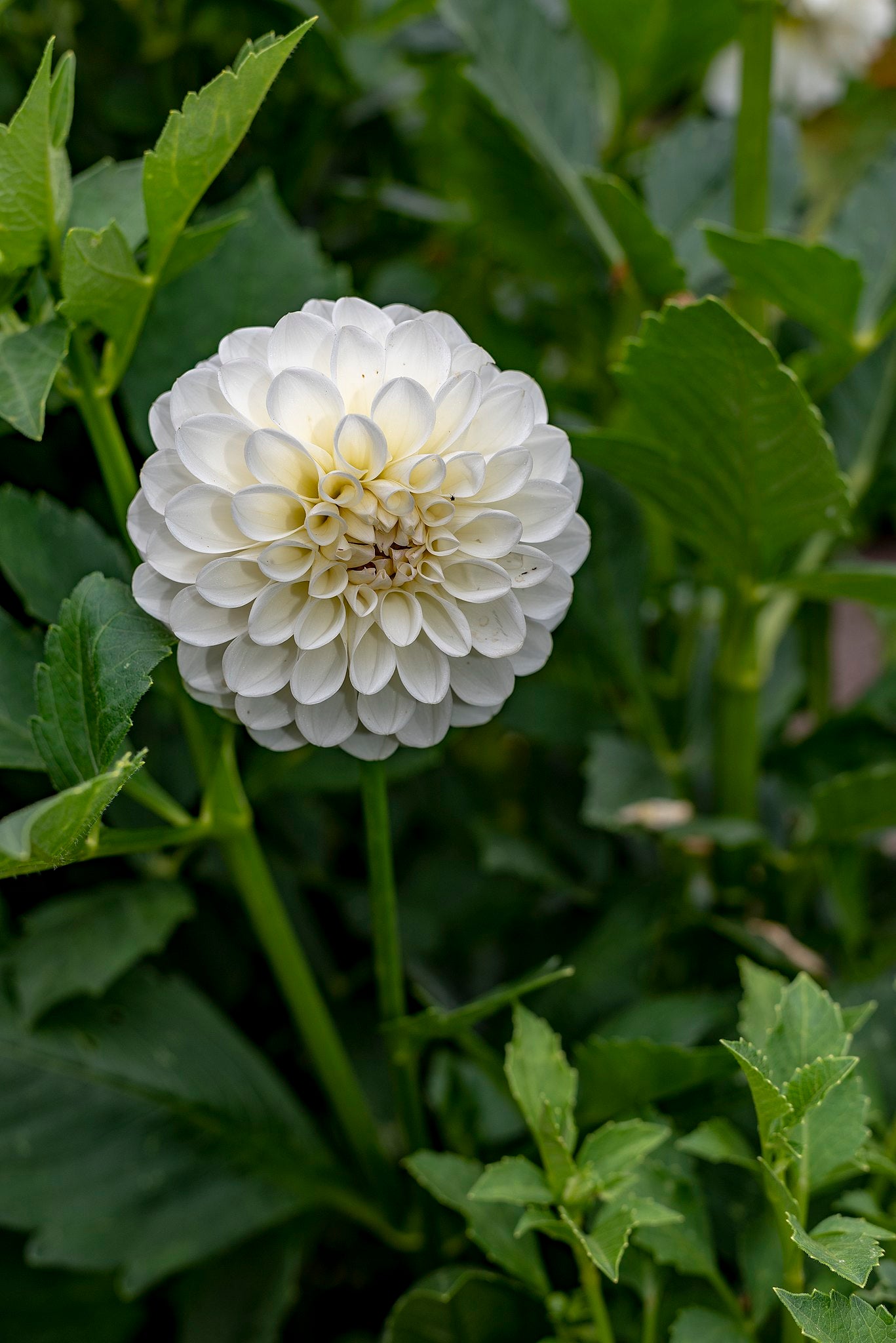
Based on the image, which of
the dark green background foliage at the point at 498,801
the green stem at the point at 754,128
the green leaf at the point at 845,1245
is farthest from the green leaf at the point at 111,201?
the green leaf at the point at 845,1245

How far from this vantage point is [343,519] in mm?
298

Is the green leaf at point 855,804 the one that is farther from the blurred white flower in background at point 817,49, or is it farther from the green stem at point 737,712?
the blurred white flower in background at point 817,49

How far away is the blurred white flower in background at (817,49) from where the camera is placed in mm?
671

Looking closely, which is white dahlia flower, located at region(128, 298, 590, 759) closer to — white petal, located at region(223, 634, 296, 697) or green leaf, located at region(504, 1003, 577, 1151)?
white petal, located at region(223, 634, 296, 697)

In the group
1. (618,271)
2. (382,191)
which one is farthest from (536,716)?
(382,191)

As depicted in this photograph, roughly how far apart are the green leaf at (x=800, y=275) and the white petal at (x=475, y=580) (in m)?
0.17

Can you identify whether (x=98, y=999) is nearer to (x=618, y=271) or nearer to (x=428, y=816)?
(x=428, y=816)

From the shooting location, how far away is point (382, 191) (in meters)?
0.65

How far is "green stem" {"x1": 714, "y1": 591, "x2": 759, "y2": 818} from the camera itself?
1.62 ft

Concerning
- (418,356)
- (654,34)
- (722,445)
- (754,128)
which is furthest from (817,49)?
(418,356)

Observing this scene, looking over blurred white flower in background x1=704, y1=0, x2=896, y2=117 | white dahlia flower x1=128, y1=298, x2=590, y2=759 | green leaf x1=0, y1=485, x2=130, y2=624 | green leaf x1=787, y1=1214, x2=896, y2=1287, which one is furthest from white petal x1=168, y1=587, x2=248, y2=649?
blurred white flower in background x1=704, y1=0, x2=896, y2=117

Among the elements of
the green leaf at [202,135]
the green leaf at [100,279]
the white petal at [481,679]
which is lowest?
the white petal at [481,679]

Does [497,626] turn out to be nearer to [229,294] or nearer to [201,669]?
[201,669]

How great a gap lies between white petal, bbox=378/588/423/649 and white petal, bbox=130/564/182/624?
6 centimetres
